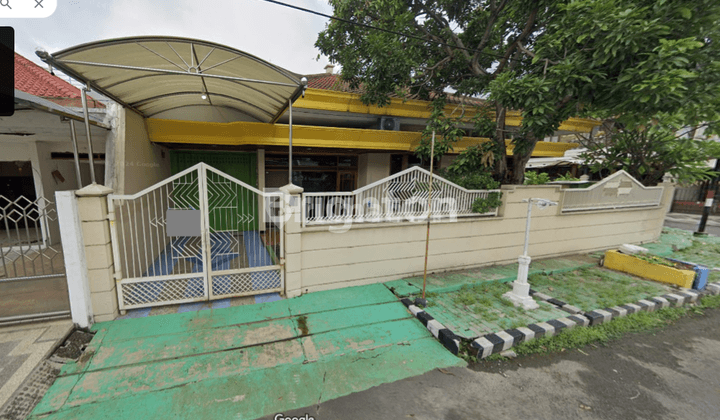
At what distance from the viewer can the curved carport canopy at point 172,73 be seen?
3236 millimetres

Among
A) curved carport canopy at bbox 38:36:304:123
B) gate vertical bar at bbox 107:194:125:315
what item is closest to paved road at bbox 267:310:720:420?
gate vertical bar at bbox 107:194:125:315

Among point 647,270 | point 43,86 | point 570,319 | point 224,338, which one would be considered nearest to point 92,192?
point 224,338

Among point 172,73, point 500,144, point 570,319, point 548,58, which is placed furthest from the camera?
point 500,144

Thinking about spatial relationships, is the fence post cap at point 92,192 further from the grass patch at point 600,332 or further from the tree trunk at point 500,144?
the tree trunk at point 500,144

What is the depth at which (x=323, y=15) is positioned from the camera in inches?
154

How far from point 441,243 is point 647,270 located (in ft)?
15.2

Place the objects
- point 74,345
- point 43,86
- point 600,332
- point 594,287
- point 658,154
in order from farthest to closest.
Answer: point 658,154 → point 43,86 → point 594,287 → point 600,332 → point 74,345

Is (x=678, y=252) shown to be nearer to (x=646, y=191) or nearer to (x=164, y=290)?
(x=646, y=191)

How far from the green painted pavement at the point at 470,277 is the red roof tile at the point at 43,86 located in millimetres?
6429

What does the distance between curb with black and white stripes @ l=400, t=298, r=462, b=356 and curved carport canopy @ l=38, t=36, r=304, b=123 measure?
377 centimetres

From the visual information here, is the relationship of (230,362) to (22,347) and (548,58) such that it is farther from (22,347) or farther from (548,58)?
(548,58)

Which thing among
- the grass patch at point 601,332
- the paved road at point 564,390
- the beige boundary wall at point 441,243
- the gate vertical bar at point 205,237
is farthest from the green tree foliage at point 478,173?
the gate vertical bar at point 205,237

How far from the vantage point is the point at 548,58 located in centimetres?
516

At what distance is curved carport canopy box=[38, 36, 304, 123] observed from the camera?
3.24 metres
